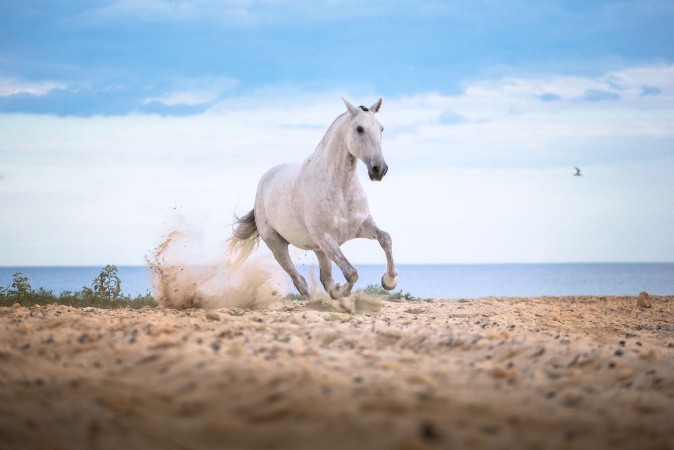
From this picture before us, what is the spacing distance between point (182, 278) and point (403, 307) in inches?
130

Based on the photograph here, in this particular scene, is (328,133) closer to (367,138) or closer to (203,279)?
(367,138)

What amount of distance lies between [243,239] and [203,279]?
1603 mm

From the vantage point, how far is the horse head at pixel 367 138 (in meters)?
8.40

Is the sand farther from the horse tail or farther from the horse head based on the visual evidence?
the horse tail

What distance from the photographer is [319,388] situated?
12.9 ft

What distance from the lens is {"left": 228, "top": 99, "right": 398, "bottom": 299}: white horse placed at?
871 centimetres

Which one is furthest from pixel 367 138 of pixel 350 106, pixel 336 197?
pixel 336 197

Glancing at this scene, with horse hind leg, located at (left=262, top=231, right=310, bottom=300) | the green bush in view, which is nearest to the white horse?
horse hind leg, located at (left=262, top=231, right=310, bottom=300)

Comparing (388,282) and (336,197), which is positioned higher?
(336,197)

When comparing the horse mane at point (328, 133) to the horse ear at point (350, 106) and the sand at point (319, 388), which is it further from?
the sand at point (319, 388)

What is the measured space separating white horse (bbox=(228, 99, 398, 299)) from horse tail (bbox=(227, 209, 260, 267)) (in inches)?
67.0

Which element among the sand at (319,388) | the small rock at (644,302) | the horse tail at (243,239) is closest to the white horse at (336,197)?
the horse tail at (243,239)

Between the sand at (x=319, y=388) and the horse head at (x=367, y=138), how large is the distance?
244 centimetres

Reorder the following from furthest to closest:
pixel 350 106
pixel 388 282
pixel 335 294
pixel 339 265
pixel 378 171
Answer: pixel 388 282 → pixel 335 294 → pixel 339 265 → pixel 350 106 → pixel 378 171
